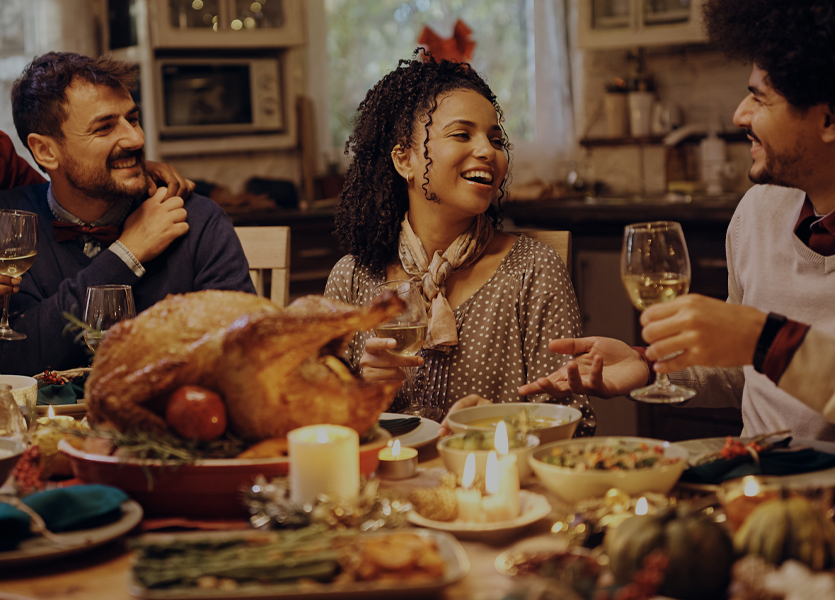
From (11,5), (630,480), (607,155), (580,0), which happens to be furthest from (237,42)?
(630,480)

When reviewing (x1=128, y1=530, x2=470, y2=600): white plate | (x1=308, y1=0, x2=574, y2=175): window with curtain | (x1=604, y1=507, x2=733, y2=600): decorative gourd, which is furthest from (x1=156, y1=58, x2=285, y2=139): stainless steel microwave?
(x1=604, y1=507, x2=733, y2=600): decorative gourd

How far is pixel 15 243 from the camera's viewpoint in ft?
6.04

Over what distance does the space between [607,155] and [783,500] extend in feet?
14.2

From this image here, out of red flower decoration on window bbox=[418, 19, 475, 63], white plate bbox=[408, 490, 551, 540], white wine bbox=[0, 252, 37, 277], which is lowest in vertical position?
white plate bbox=[408, 490, 551, 540]

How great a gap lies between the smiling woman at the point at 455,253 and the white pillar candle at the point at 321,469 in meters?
0.91

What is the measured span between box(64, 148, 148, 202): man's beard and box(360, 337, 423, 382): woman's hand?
3.40 feet

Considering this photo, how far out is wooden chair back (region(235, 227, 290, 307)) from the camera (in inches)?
94.2

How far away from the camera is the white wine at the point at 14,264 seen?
1842mm

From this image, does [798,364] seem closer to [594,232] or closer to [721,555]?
[721,555]

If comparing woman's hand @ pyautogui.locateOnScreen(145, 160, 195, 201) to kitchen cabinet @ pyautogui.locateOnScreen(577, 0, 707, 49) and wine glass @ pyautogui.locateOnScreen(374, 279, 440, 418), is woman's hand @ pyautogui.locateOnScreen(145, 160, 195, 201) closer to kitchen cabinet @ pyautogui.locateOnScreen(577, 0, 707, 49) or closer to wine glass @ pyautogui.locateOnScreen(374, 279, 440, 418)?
wine glass @ pyautogui.locateOnScreen(374, 279, 440, 418)

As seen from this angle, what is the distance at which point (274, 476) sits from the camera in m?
1.02

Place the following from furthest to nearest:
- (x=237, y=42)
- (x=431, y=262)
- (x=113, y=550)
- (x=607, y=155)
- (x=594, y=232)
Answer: (x=607, y=155)
(x=237, y=42)
(x=594, y=232)
(x=431, y=262)
(x=113, y=550)

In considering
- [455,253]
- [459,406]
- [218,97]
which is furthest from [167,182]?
[218,97]

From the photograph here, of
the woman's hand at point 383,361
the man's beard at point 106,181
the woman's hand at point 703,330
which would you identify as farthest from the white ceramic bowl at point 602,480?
the man's beard at point 106,181
